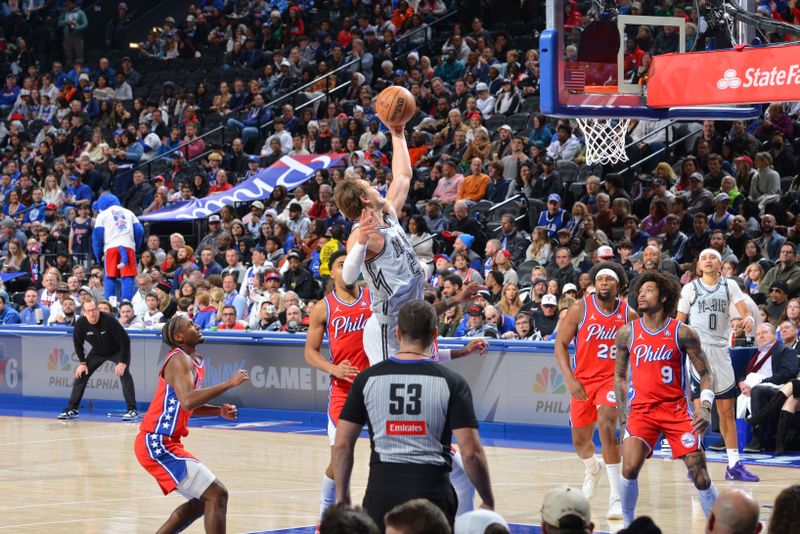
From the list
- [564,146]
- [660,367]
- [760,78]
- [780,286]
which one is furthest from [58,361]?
[760,78]

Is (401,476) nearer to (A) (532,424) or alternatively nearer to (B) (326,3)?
(A) (532,424)

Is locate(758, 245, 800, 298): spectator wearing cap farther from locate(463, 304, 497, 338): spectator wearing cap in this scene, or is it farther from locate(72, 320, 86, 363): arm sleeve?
locate(72, 320, 86, 363): arm sleeve

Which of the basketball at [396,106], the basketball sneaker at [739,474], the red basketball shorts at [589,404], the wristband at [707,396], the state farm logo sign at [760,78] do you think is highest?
the state farm logo sign at [760,78]

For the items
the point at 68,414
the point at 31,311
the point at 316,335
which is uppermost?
the point at 316,335

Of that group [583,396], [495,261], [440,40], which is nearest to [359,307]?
[583,396]

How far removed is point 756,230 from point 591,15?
5.74 m

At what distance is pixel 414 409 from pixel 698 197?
1263 centimetres

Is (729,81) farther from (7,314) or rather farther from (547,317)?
(7,314)

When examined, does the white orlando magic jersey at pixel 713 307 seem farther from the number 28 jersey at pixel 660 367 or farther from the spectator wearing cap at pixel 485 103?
the spectator wearing cap at pixel 485 103

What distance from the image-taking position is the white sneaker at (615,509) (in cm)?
1028

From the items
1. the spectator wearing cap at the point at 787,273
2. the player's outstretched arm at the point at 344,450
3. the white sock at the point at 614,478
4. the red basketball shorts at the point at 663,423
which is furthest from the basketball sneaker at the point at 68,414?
the player's outstretched arm at the point at 344,450

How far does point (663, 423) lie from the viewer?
9.29m

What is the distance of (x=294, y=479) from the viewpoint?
12.7m

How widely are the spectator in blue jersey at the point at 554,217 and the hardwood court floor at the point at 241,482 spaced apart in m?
4.90
